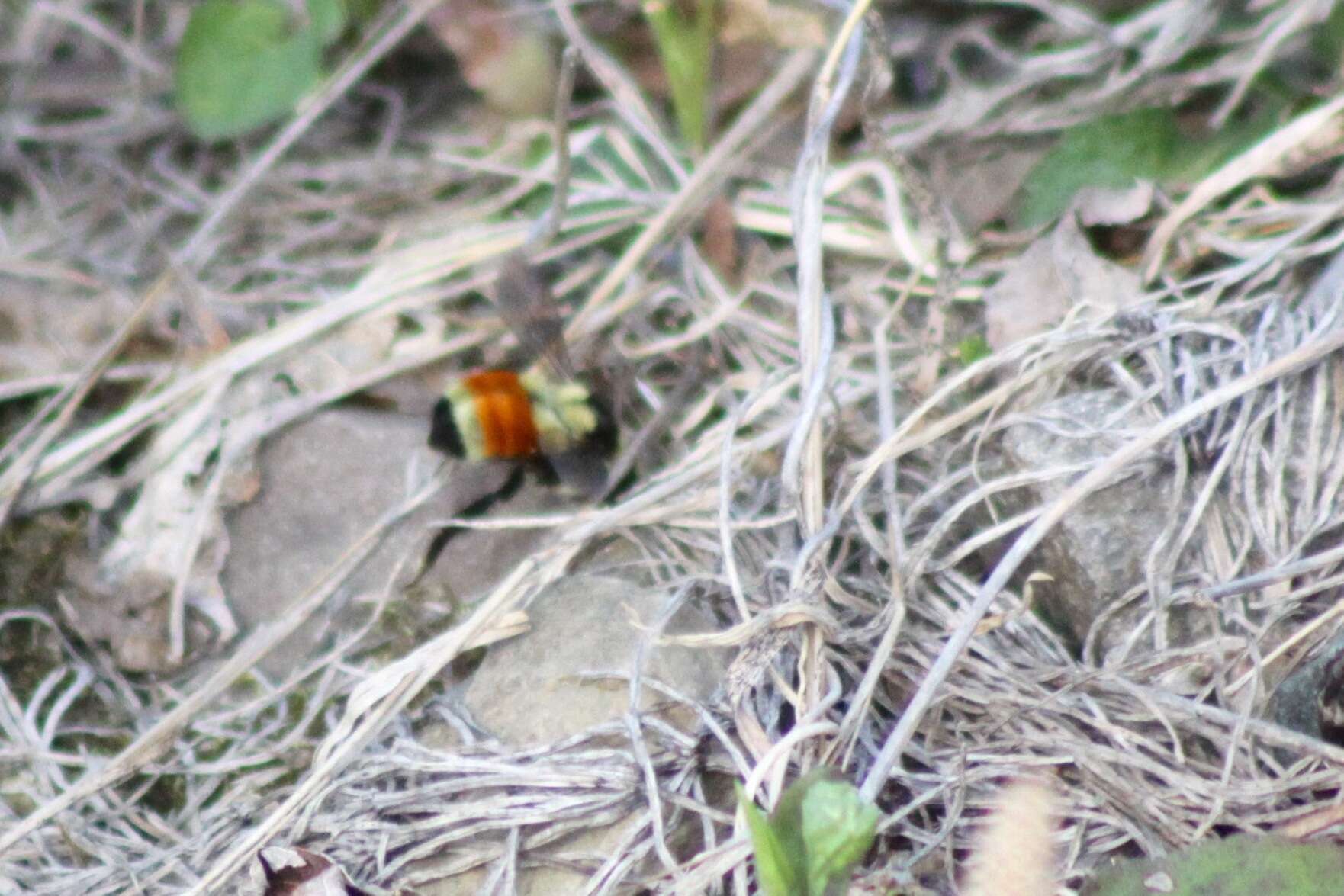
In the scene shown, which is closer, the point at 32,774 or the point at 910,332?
the point at 32,774

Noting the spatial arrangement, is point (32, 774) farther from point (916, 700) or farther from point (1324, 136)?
point (1324, 136)

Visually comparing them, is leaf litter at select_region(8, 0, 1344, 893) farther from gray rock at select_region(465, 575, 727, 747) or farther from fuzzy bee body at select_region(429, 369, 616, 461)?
fuzzy bee body at select_region(429, 369, 616, 461)

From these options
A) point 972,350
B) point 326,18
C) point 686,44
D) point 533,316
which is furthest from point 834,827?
point 326,18

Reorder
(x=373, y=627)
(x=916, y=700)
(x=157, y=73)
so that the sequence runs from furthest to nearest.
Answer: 1. (x=157, y=73)
2. (x=373, y=627)
3. (x=916, y=700)

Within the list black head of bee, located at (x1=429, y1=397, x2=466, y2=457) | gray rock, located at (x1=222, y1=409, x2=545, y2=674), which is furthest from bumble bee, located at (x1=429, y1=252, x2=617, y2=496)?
gray rock, located at (x1=222, y1=409, x2=545, y2=674)

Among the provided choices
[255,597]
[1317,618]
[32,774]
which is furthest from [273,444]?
[1317,618]

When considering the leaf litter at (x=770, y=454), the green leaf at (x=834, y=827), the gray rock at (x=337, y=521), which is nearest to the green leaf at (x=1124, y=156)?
the leaf litter at (x=770, y=454)

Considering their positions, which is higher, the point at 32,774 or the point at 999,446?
the point at 32,774

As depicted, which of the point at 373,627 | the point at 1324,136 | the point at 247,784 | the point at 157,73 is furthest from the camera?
the point at 157,73
